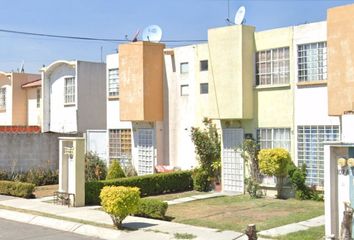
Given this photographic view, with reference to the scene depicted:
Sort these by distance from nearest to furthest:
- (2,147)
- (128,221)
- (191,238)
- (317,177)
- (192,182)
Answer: (191,238), (128,221), (317,177), (192,182), (2,147)

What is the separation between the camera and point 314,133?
19.7 metres

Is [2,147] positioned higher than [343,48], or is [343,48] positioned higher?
[343,48]

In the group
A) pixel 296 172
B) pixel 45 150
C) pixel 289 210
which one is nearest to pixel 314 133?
pixel 296 172

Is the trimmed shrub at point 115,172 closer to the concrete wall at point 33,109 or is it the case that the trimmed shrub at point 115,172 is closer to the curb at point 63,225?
the curb at point 63,225

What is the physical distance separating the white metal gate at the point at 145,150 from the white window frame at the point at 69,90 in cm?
685

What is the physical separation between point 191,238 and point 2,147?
54.5 ft

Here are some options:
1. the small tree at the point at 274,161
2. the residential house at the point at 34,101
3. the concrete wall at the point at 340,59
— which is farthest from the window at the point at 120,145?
the concrete wall at the point at 340,59

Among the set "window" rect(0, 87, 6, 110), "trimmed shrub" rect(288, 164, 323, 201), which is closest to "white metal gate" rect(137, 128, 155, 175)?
"trimmed shrub" rect(288, 164, 323, 201)

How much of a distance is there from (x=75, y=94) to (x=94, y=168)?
6074 mm

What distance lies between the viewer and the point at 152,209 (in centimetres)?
1664

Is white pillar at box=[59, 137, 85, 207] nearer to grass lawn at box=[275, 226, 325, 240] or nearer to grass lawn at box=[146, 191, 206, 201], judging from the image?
grass lawn at box=[146, 191, 206, 201]

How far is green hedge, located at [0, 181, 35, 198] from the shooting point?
2191 centimetres

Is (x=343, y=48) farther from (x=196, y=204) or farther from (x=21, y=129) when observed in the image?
(x=21, y=129)

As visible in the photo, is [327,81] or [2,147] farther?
[2,147]
